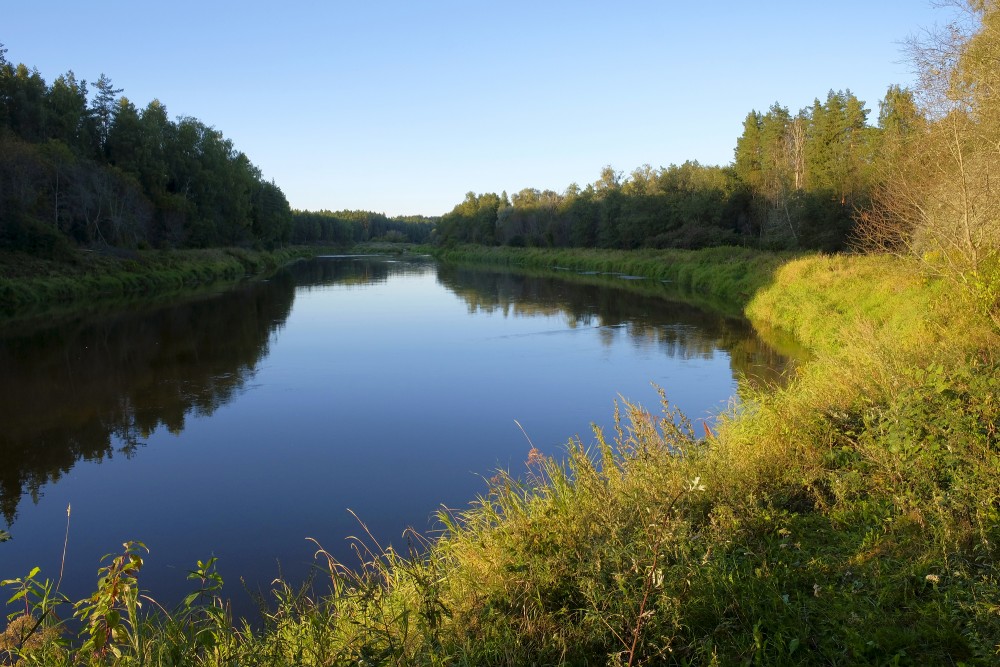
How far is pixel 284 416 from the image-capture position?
10.2 m

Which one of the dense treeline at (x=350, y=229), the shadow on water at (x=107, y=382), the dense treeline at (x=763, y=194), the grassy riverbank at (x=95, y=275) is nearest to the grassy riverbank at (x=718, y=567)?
the shadow on water at (x=107, y=382)

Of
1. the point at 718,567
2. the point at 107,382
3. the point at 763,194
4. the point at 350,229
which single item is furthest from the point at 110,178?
the point at 350,229

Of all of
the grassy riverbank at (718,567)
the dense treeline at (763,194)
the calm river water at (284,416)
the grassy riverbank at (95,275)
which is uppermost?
the dense treeline at (763,194)

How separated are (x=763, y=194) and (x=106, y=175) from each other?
129 ft

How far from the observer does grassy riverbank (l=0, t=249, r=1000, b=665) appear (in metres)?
3.18

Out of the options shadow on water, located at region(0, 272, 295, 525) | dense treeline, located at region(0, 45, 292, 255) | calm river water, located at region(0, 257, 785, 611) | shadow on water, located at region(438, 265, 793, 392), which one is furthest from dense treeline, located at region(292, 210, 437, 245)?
calm river water, located at region(0, 257, 785, 611)

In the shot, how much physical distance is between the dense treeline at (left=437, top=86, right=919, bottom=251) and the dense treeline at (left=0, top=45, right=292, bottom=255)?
30625 mm

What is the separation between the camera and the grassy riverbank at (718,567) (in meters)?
3.18

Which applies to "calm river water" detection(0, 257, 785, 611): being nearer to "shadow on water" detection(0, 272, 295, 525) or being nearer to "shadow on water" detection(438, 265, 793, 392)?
"shadow on water" detection(0, 272, 295, 525)

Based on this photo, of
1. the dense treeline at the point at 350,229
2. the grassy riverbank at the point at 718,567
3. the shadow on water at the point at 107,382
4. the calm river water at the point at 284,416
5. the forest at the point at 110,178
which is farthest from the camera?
the dense treeline at the point at 350,229

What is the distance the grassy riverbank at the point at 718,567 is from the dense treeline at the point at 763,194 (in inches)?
530

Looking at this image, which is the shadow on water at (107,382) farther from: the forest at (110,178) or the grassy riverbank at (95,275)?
the forest at (110,178)

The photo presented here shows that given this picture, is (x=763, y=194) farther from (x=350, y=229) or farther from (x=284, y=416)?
(x=350, y=229)

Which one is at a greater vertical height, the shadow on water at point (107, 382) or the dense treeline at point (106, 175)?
the dense treeline at point (106, 175)
